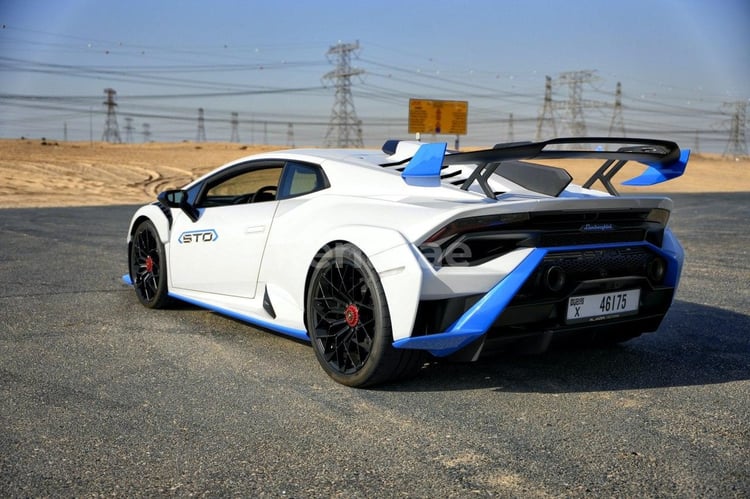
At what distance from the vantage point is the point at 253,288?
16.6ft

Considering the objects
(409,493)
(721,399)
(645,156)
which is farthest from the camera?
(645,156)

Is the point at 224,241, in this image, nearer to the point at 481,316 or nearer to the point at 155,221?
the point at 155,221

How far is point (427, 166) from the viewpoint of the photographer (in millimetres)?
4117

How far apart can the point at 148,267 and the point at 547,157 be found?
149 inches

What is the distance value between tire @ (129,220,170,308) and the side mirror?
1.17 ft

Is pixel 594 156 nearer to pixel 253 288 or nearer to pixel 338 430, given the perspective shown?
pixel 338 430

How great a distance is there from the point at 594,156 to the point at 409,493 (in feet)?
7.03

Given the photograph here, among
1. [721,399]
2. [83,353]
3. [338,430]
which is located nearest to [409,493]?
[338,430]

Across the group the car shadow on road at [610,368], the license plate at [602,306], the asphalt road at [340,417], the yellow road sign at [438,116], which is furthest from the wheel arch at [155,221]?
the yellow road sign at [438,116]

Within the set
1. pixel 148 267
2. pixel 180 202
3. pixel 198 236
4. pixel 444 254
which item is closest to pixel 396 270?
pixel 444 254

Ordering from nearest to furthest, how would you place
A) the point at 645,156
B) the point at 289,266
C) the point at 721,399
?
the point at 721,399
the point at 645,156
the point at 289,266

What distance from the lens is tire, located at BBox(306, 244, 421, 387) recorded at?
13.1 feet

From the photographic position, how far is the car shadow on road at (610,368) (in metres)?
4.29

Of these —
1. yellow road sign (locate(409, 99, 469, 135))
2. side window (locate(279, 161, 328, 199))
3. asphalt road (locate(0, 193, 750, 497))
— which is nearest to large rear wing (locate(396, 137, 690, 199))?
side window (locate(279, 161, 328, 199))
